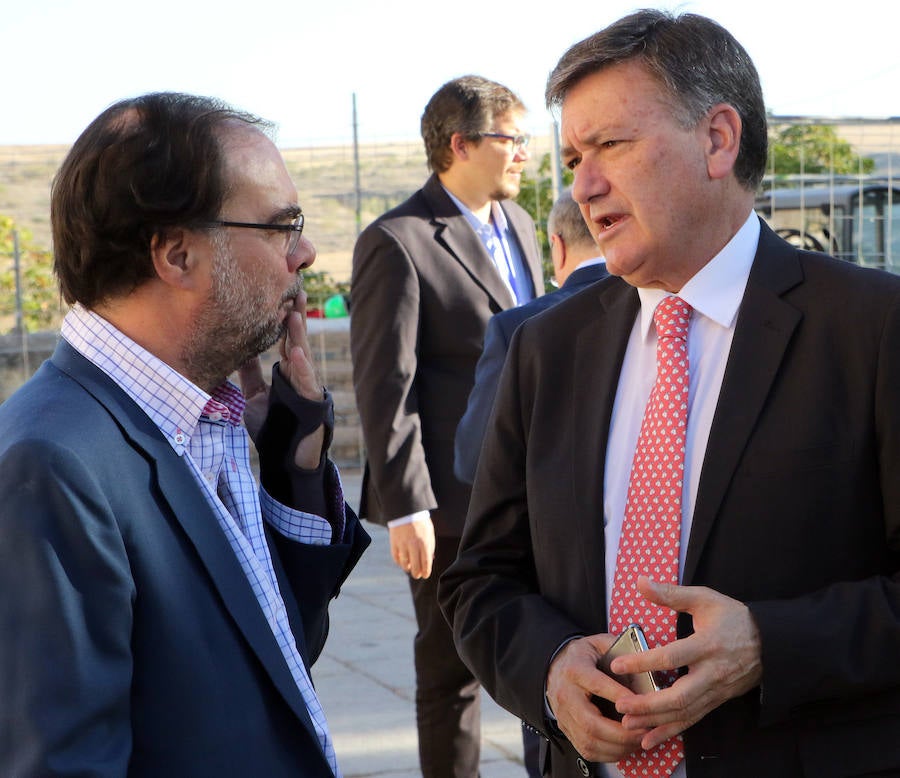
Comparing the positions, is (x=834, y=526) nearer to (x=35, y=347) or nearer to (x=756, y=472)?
(x=756, y=472)

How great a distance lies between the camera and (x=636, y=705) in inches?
75.8

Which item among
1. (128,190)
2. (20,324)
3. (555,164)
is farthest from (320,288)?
(128,190)

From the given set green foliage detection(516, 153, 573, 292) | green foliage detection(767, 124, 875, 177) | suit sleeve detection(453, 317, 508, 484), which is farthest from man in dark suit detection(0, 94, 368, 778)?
green foliage detection(516, 153, 573, 292)

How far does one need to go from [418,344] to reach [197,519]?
7.44ft

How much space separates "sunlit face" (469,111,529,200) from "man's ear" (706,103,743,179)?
2098mm

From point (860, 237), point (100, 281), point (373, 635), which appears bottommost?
point (373, 635)

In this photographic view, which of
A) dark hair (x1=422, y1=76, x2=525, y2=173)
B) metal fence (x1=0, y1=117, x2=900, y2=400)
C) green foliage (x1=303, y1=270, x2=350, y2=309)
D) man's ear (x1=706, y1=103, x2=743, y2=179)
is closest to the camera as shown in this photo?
man's ear (x1=706, y1=103, x2=743, y2=179)

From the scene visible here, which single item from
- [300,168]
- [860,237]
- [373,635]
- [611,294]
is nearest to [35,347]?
[300,168]

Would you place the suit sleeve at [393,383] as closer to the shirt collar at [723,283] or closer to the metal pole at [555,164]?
the shirt collar at [723,283]

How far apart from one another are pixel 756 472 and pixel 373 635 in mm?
4741

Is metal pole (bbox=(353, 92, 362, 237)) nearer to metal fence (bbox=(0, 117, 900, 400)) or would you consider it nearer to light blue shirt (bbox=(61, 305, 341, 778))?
metal fence (bbox=(0, 117, 900, 400))

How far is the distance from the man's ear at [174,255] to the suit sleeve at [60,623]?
1.39ft

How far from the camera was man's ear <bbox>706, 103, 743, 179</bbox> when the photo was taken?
2221 mm

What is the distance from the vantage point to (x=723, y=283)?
7.24 ft
